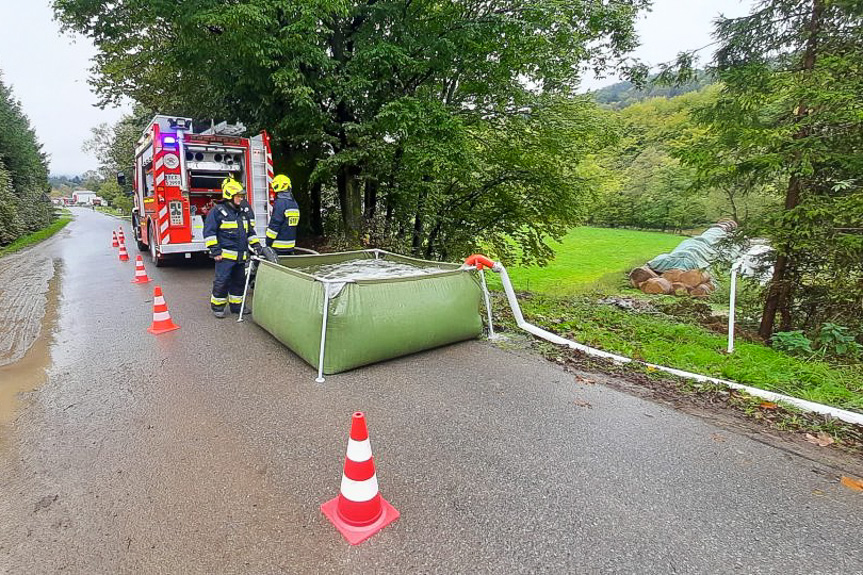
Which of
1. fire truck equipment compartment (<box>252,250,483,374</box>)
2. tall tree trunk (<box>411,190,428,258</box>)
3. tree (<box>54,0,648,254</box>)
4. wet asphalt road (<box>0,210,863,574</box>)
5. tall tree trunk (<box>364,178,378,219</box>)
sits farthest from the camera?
tall tree trunk (<box>364,178,378,219</box>)

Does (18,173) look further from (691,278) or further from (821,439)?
(691,278)

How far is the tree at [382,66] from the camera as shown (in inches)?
286

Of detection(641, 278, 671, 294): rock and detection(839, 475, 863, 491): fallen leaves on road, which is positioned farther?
detection(641, 278, 671, 294): rock

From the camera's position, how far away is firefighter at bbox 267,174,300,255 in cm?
625

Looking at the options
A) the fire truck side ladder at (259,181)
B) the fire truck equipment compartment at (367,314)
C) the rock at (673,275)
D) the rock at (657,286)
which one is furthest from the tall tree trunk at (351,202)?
the rock at (673,275)

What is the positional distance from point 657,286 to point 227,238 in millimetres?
16056

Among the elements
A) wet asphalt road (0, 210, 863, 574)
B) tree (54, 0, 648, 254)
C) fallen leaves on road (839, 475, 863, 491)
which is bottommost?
wet asphalt road (0, 210, 863, 574)

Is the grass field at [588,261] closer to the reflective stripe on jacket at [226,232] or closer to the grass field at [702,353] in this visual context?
the grass field at [702,353]

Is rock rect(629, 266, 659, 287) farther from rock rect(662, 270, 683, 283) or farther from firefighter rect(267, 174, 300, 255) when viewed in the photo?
firefighter rect(267, 174, 300, 255)

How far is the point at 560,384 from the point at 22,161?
33.4 m

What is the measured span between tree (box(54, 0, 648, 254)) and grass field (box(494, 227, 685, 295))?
582 centimetres

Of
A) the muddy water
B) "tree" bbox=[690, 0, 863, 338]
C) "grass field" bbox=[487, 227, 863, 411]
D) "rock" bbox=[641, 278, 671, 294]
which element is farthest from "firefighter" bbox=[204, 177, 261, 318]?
"rock" bbox=[641, 278, 671, 294]

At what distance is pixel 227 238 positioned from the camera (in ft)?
19.4

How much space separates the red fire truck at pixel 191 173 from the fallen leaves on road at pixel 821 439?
9.49m
